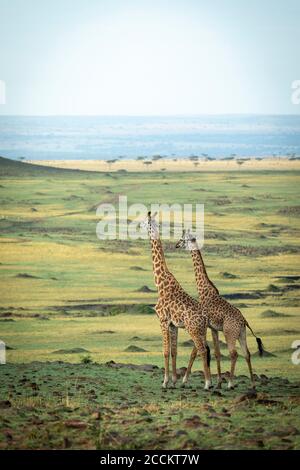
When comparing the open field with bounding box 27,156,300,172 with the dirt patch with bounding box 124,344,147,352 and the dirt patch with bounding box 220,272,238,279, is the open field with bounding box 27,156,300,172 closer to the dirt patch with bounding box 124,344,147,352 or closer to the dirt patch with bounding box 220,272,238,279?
the dirt patch with bounding box 220,272,238,279

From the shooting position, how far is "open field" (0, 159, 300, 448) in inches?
368

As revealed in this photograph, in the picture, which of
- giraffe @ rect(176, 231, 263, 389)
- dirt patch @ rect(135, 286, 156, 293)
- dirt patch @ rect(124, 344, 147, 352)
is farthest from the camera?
dirt patch @ rect(135, 286, 156, 293)

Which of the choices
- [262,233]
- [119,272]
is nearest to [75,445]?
[119,272]

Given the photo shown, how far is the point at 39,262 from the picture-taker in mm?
25688

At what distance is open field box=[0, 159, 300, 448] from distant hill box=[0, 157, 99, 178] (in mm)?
62

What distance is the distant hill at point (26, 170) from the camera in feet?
115

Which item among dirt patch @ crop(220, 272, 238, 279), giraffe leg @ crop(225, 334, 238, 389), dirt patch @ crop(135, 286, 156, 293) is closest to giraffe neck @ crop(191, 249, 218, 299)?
giraffe leg @ crop(225, 334, 238, 389)

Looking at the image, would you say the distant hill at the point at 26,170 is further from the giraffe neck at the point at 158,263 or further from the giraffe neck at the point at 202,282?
the giraffe neck at the point at 202,282

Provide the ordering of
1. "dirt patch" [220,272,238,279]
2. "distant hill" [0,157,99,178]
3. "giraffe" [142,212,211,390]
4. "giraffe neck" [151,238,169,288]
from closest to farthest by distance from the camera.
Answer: "giraffe" [142,212,211,390], "giraffe neck" [151,238,169,288], "dirt patch" [220,272,238,279], "distant hill" [0,157,99,178]

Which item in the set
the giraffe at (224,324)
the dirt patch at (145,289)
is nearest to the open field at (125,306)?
the dirt patch at (145,289)

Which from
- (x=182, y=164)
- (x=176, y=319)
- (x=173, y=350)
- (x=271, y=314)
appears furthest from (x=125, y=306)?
(x=182, y=164)

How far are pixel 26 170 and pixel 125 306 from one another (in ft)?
52.1
